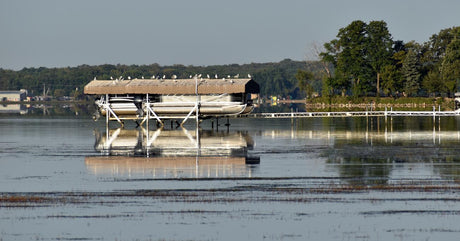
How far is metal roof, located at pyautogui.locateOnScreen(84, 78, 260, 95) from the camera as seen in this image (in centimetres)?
5853

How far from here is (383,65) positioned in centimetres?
11344

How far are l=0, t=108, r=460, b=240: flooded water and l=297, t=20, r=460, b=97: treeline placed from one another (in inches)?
2870

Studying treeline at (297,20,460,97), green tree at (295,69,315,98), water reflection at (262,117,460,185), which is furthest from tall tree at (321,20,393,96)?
water reflection at (262,117,460,185)

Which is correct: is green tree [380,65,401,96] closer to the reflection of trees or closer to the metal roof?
the metal roof

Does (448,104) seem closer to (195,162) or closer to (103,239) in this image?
(195,162)

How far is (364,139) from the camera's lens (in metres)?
43.2

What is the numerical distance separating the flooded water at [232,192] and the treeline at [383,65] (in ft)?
239

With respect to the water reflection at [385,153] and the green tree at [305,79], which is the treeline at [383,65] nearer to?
the green tree at [305,79]

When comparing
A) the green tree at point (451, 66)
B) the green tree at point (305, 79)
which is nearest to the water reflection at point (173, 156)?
the green tree at point (451, 66)

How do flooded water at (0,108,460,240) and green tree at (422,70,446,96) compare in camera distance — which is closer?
flooded water at (0,108,460,240)

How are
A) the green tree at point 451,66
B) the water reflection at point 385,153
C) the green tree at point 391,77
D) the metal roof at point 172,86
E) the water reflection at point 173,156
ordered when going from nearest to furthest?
the water reflection at point 385,153, the water reflection at point 173,156, the metal roof at point 172,86, the green tree at point 451,66, the green tree at point 391,77

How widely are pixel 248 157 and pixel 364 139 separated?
40.2ft

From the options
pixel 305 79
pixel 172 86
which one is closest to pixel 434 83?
pixel 305 79

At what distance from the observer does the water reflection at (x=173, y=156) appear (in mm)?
27247
